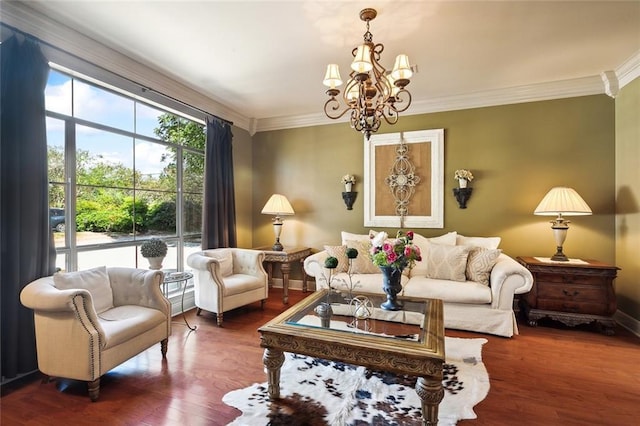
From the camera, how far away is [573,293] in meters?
3.25

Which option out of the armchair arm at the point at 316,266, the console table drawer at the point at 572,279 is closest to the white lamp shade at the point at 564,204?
the console table drawer at the point at 572,279

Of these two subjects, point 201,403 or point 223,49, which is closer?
point 201,403

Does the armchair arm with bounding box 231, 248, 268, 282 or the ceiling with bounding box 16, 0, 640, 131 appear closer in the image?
the ceiling with bounding box 16, 0, 640, 131

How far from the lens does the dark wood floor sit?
74.8 inches

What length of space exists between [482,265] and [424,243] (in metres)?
0.78

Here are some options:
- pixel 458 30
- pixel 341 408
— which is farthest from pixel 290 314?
pixel 458 30

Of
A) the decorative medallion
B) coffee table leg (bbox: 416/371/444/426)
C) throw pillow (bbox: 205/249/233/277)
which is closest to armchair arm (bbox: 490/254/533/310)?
the decorative medallion

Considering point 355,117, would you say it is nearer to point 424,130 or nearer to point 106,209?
point 424,130

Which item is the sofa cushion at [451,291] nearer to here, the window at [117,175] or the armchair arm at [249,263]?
the armchair arm at [249,263]

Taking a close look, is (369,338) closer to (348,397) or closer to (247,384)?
(348,397)

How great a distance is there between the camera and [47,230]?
2412 mm

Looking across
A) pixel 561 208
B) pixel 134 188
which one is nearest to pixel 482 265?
pixel 561 208

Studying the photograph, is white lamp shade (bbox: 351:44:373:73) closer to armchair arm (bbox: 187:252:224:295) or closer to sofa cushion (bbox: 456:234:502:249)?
armchair arm (bbox: 187:252:224:295)

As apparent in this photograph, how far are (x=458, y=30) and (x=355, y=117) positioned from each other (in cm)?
117
